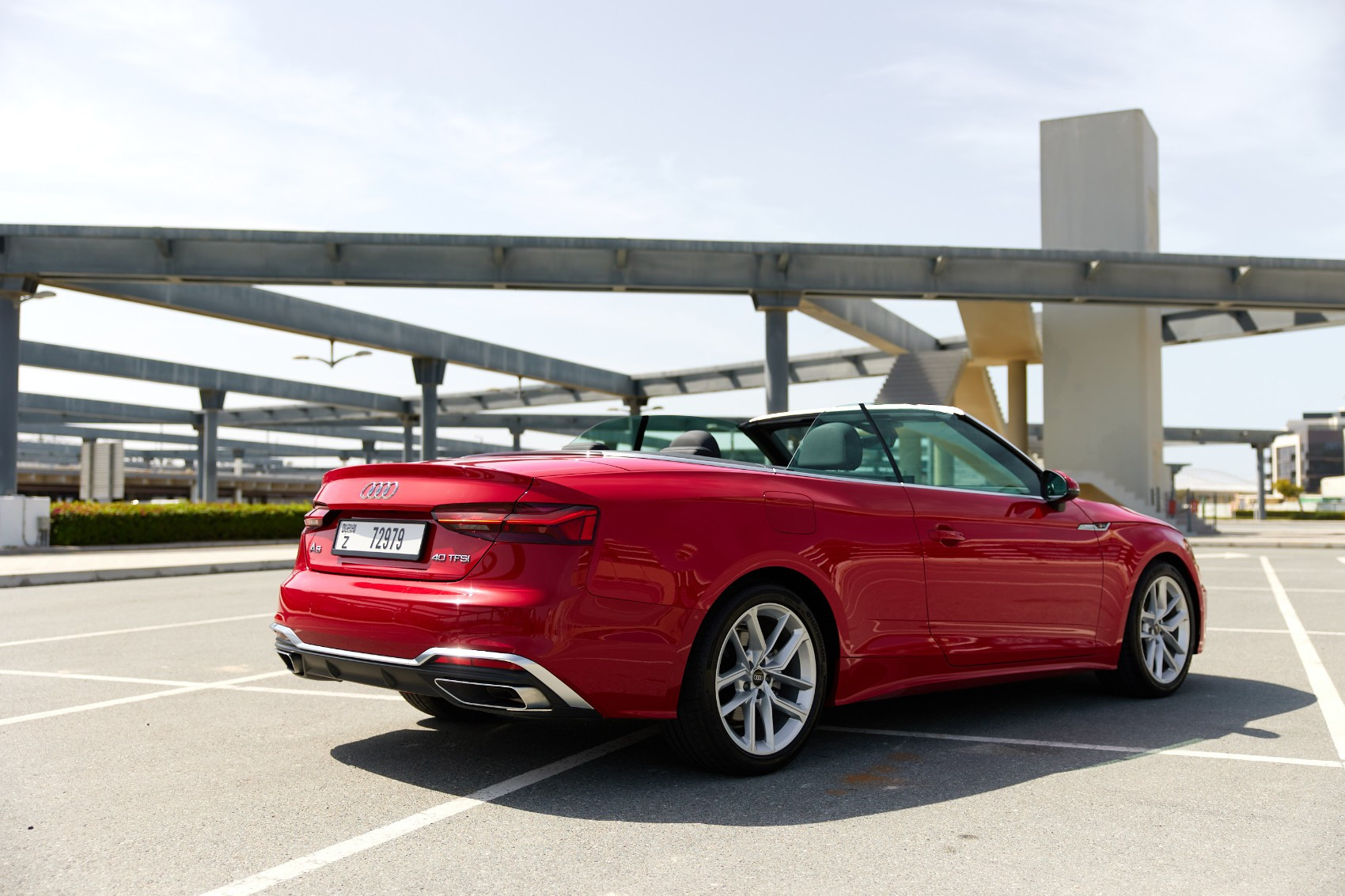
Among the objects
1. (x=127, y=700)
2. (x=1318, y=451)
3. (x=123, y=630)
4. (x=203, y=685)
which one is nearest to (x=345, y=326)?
(x=123, y=630)

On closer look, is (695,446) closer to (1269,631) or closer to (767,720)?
(767,720)

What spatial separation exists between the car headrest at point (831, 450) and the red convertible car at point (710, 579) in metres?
0.01

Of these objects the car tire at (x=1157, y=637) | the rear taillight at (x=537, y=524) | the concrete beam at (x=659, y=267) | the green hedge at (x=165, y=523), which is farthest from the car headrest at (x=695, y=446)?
the concrete beam at (x=659, y=267)

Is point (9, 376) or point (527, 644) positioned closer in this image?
point (527, 644)

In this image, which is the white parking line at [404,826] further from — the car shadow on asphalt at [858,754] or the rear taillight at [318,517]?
the rear taillight at [318,517]

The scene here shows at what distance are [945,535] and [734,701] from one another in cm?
129

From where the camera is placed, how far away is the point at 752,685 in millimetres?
4230

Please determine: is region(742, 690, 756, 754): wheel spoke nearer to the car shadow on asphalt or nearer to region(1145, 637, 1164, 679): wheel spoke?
the car shadow on asphalt

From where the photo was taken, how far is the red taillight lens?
4.54 meters

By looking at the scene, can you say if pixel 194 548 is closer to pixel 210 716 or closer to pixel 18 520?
pixel 18 520

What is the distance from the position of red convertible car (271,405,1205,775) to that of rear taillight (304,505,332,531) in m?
0.01

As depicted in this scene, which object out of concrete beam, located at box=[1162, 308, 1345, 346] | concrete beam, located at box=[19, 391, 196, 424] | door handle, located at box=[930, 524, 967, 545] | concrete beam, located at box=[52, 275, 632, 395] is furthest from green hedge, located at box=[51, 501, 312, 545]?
concrete beam, located at box=[1162, 308, 1345, 346]


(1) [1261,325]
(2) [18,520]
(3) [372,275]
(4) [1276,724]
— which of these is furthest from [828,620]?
(1) [1261,325]

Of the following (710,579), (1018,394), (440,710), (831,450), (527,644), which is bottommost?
(440,710)
